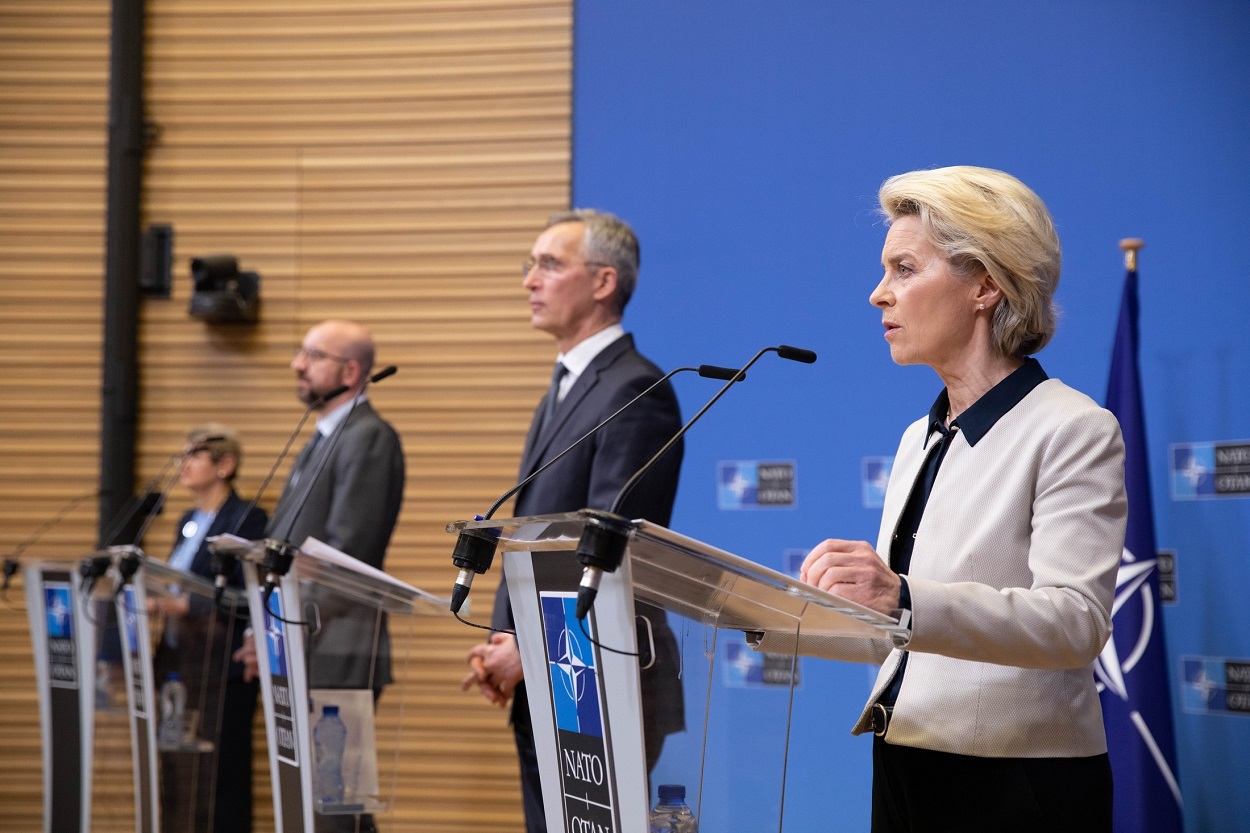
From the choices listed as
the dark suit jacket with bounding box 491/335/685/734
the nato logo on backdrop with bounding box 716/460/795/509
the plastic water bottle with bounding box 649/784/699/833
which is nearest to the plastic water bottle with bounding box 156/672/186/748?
the dark suit jacket with bounding box 491/335/685/734

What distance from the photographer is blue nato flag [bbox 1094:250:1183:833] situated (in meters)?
3.27

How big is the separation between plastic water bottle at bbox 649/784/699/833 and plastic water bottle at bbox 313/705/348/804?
1.38 m

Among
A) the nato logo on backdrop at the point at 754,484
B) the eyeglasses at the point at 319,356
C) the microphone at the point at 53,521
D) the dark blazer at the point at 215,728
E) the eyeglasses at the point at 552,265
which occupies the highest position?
the eyeglasses at the point at 552,265

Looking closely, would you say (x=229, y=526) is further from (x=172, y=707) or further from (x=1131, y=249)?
(x=1131, y=249)

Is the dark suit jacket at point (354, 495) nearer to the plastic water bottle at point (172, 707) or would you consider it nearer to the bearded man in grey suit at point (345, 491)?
the bearded man in grey suit at point (345, 491)

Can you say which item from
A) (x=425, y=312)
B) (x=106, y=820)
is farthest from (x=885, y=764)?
(x=425, y=312)

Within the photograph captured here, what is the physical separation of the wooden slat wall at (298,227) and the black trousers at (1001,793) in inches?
121

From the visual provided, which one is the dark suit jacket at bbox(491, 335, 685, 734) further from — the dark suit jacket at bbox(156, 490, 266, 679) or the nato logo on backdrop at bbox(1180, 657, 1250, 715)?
the nato logo on backdrop at bbox(1180, 657, 1250, 715)

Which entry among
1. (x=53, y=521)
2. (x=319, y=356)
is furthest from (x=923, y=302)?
(x=53, y=521)

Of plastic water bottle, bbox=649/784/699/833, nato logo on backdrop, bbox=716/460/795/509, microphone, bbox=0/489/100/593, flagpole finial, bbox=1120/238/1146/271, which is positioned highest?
flagpole finial, bbox=1120/238/1146/271

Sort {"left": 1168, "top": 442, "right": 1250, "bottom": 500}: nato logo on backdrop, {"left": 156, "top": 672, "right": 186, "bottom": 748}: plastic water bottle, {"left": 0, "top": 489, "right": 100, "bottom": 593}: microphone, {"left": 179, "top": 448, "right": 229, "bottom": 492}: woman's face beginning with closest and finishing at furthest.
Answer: {"left": 156, "top": 672, "right": 186, "bottom": 748}: plastic water bottle
{"left": 1168, "top": 442, "right": 1250, "bottom": 500}: nato logo on backdrop
{"left": 179, "top": 448, "right": 229, "bottom": 492}: woman's face
{"left": 0, "top": 489, "right": 100, "bottom": 593}: microphone

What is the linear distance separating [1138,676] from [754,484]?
1415 millimetres

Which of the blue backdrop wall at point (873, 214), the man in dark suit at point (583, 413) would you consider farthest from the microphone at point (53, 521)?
the man in dark suit at point (583, 413)

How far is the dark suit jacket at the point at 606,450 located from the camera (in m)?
2.78
